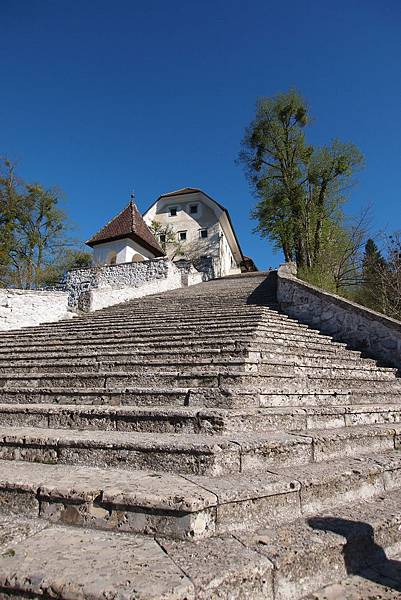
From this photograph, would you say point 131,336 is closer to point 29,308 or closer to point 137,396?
point 137,396

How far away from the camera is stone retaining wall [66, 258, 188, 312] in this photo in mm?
13923

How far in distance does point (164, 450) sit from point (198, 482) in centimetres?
34

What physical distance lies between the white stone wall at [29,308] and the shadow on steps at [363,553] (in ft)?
29.4

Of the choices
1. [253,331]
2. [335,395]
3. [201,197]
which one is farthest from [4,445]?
[201,197]

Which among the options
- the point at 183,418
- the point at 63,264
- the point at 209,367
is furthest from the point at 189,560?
the point at 63,264

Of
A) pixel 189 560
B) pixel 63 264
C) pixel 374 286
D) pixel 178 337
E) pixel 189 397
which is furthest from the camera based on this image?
pixel 63 264

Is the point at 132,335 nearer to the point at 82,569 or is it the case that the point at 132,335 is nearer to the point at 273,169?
the point at 82,569

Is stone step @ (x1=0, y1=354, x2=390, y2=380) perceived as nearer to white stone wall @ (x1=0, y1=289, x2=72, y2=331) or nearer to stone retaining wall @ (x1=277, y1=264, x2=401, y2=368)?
stone retaining wall @ (x1=277, y1=264, x2=401, y2=368)

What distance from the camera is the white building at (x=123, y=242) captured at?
20.7 meters

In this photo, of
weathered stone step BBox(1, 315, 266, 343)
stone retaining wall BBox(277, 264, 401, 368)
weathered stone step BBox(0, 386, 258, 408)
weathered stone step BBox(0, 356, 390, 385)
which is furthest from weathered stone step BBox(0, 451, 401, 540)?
stone retaining wall BBox(277, 264, 401, 368)

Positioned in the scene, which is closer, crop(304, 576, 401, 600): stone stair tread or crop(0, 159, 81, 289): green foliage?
crop(304, 576, 401, 600): stone stair tread

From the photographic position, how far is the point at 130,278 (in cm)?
1620

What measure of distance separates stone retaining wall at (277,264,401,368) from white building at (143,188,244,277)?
2230cm

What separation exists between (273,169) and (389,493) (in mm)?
22415
